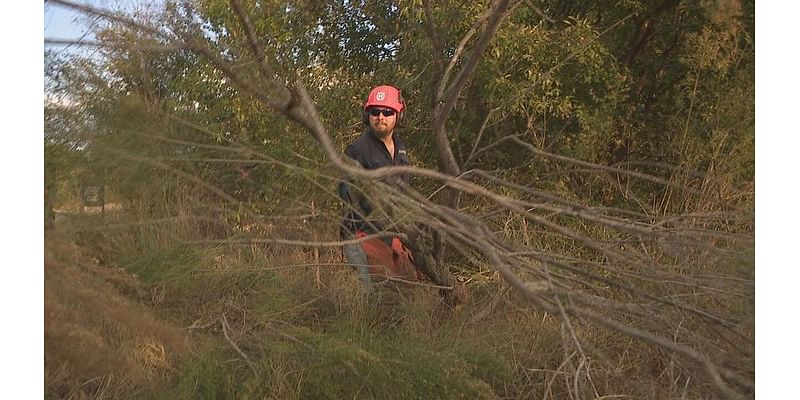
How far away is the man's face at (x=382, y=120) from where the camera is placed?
9.68ft

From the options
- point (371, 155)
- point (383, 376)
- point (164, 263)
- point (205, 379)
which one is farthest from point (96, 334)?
point (371, 155)

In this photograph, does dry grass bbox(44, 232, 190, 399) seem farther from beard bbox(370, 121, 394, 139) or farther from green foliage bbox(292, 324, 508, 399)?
beard bbox(370, 121, 394, 139)

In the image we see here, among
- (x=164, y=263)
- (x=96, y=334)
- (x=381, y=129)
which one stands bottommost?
(x=96, y=334)

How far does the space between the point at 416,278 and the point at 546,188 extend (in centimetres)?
97

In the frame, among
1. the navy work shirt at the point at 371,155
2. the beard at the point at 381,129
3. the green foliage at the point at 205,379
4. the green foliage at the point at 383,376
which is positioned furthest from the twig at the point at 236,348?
the beard at the point at 381,129

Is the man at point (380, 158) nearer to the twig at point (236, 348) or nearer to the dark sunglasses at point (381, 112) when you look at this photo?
the dark sunglasses at point (381, 112)

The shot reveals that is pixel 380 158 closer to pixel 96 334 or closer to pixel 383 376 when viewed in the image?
pixel 383 376

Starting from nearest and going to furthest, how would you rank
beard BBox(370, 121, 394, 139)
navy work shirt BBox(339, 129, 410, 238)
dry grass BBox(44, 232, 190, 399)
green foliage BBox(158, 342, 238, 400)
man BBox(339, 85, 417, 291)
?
dry grass BBox(44, 232, 190, 399) → green foliage BBox(158, 342, 238, 400) → navy work shirt BBox(339, 129, 410, 238) → man BBox(339, 85, 417, 291) → beard BBox(370, 121, 394, 139)

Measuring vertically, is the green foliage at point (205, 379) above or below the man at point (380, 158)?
below

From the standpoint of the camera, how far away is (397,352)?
240 cm

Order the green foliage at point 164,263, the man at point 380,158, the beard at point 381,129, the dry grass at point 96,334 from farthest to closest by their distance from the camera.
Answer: the beard at point 381,129 → the man at point 380,158 → the green foliage at point 164,263 → the dry grass at point 96,334

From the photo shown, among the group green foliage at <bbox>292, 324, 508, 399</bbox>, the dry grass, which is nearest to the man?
green foliage at <bbox>292, 324, 508, 399</bbox>

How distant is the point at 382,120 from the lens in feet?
9.73

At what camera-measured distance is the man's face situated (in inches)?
116
